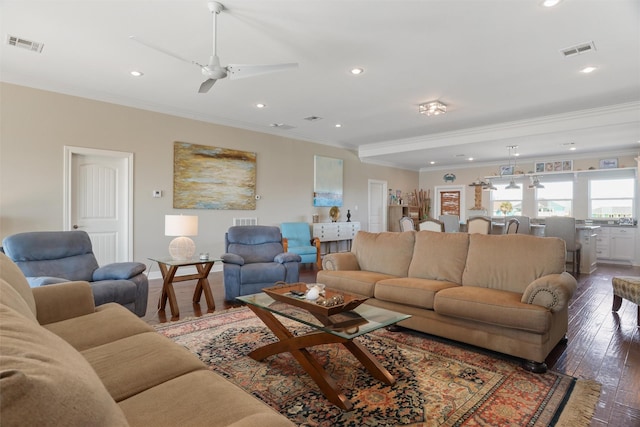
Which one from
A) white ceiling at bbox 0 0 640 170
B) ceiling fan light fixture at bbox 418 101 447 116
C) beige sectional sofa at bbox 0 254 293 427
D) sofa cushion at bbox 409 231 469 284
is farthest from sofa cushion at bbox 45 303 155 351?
ceiling fan light fixture at bbox 418 101 447 116

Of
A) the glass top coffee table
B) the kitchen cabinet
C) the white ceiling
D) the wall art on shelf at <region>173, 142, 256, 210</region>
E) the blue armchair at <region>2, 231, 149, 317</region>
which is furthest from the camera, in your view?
the kitchen cabinet

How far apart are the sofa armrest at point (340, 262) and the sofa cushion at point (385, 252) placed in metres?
0.11

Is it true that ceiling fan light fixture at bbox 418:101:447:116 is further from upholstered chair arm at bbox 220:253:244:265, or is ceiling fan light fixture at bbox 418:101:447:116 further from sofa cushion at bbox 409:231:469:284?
upholstered chair arm at bbox 220:253:244:265

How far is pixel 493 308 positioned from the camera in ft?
8.25

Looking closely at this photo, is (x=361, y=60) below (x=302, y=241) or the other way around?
the other way around

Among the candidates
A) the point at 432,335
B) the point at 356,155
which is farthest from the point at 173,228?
the point at 356,155

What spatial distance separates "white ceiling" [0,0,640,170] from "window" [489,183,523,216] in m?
3.23

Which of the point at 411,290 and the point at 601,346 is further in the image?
the point at 411,290

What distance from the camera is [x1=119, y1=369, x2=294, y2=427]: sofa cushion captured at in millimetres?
1059

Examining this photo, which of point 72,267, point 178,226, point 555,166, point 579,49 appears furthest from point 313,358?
point 555,166

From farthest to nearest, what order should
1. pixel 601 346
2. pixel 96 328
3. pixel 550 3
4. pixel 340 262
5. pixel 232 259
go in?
pixel 232 259
pixel 340 262
pixel 601 346
pixel 550 3
pixel 96 328

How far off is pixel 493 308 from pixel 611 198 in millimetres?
7919

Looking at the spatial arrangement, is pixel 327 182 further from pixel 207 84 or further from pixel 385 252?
pixel 207 84

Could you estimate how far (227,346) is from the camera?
2.76m
